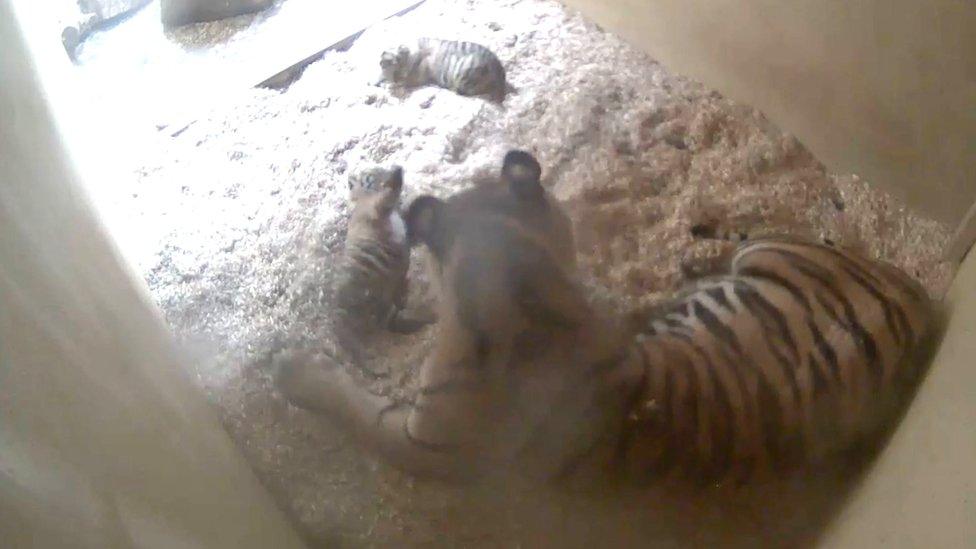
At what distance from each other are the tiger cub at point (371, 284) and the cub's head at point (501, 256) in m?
0.29

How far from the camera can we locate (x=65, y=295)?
0.83 meters

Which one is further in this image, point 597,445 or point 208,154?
point 208,154

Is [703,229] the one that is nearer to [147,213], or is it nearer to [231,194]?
[231,194]

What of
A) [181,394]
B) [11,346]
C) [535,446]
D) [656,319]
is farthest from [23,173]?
[656,319]

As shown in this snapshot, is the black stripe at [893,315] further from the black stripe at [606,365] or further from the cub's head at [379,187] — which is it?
the cub's head at [379,187]

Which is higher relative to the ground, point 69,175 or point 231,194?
point 69,175

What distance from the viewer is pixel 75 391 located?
789mm

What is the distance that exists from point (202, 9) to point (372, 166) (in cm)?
115

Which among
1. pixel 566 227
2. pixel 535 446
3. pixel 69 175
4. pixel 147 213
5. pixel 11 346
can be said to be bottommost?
pixel 147 213

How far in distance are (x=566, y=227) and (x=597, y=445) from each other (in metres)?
0.38

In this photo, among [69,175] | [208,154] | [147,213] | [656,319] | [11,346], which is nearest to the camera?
[11,346]

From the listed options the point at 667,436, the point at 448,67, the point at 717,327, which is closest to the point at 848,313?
the point at 717,327

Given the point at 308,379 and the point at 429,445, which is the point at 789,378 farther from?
the point at 308,379

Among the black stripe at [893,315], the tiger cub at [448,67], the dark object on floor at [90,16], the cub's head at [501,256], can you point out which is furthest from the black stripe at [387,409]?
the dark object on floor at [90,16]
